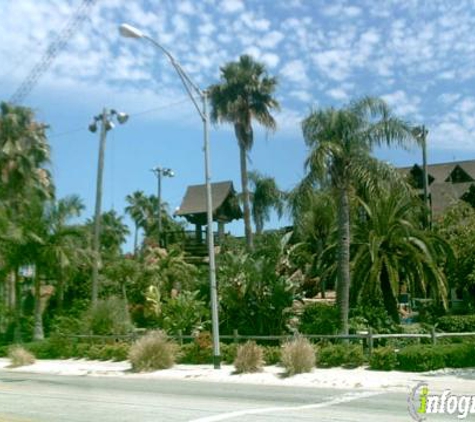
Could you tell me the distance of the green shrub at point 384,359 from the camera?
1900 centimetres

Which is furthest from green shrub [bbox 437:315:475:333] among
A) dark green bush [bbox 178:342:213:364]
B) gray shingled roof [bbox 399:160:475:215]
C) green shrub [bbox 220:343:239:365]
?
gray shingled roof [bbox 399:160:475:215]

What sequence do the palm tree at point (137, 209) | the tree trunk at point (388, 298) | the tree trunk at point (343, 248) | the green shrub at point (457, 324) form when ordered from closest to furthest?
1. the tree trunk at point (343, 248)
2. the tree trunk at point (388, 298)
3. the green shrub at point (457, 324)
4. the palm tree at point (137, 209)

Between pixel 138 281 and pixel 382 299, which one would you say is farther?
pixel 138 281

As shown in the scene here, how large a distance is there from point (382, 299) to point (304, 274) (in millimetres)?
10975

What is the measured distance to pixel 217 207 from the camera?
1891 inches

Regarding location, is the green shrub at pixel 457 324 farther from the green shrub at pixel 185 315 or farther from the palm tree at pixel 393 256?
the green shrub at pixel 185 315

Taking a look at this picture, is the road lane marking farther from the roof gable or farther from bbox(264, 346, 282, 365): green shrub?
the roof gable

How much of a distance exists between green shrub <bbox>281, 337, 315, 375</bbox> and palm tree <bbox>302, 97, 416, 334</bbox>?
4.54 meters

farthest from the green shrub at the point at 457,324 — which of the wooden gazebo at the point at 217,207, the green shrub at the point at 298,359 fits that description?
the wooden gazebo at the point at 217,207

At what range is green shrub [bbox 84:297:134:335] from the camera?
28.7 m

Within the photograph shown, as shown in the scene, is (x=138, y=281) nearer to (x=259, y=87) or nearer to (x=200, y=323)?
(x=200, y=323)

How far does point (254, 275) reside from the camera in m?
26.1

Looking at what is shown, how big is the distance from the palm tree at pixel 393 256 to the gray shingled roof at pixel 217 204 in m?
21.9

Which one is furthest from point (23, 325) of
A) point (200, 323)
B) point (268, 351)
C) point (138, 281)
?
point (268, 351)
